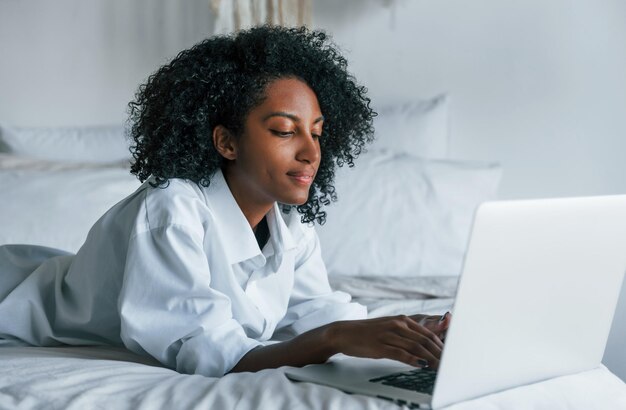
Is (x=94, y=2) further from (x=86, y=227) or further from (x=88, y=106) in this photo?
(x=86, y=227)

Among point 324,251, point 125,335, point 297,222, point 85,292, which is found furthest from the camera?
point 324,251

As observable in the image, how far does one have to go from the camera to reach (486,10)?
289 cm

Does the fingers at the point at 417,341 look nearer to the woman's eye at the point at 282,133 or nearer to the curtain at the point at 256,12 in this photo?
the woman's eye at the point at 282,133

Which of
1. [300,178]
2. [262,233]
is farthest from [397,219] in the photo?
[300,178]

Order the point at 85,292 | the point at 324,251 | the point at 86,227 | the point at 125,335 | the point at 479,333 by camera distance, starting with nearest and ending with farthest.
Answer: the point at 479,333 → the point at 125,335 → the point at 85,292 → the point at 86,227 → the point at 324,251

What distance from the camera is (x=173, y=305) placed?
4.58 feet

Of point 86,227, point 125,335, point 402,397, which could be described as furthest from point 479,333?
point 86,227

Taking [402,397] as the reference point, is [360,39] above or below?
above

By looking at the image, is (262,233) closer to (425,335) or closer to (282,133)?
(282,133)

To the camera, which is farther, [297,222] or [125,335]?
[297,222]

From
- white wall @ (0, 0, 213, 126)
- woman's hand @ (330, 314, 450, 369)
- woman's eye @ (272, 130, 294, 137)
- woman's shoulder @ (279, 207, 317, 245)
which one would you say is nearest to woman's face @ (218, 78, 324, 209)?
woman's eye @ (272, 130, 294, 137)

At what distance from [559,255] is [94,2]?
203cm

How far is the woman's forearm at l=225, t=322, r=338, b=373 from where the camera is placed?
1.31 m

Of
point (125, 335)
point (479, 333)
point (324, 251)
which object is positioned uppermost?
point (479, 333)
